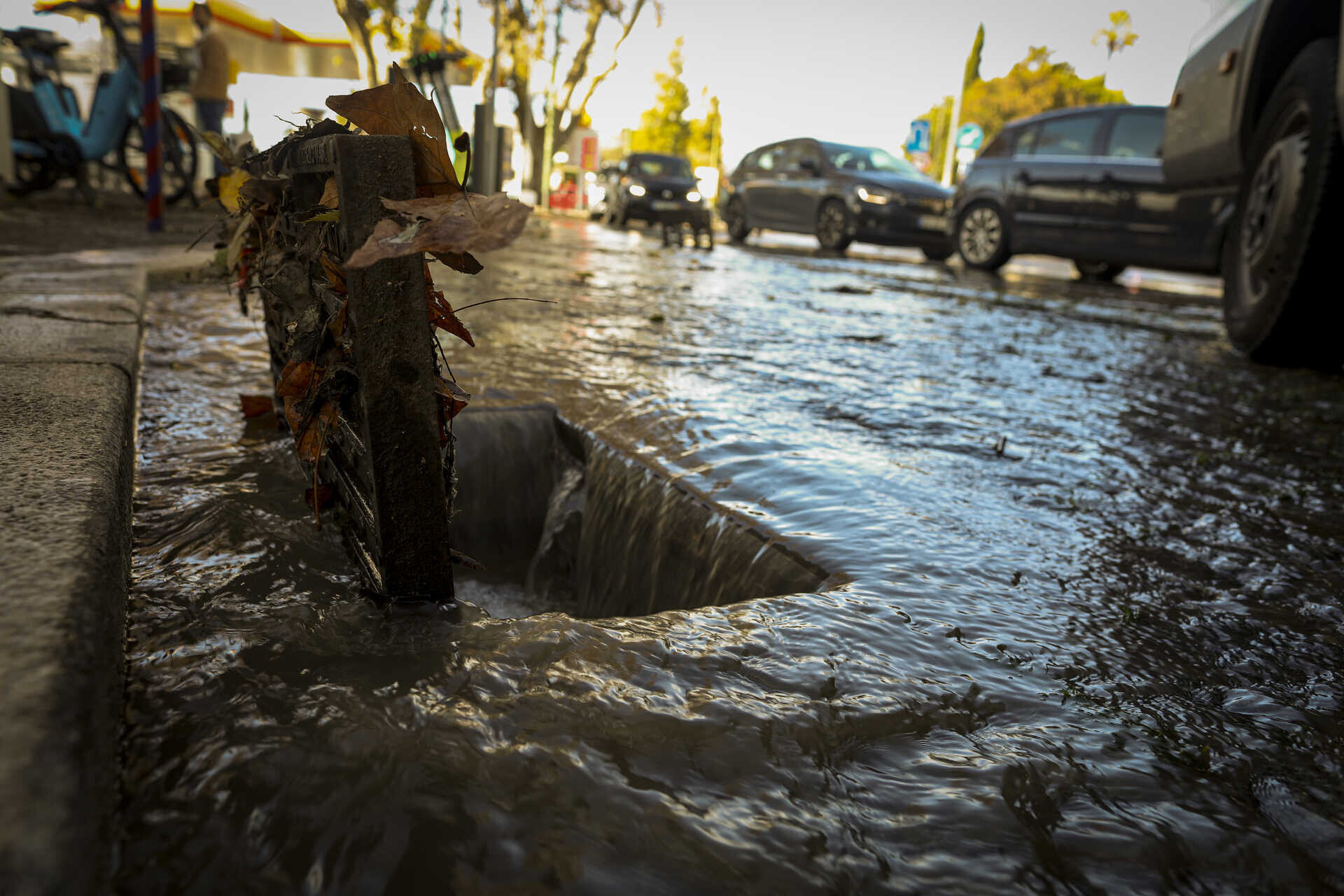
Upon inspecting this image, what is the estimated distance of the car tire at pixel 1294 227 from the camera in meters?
3.56

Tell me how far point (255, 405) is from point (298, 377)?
119 cm

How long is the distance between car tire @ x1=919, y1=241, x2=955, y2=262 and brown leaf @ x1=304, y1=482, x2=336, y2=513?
11515 mm

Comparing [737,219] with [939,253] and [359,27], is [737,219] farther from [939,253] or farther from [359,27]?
[359,27]

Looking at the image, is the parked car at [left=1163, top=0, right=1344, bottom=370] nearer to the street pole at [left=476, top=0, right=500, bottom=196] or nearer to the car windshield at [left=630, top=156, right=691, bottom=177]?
the street pole at [left=476, top=0, right=500, bottom=196]

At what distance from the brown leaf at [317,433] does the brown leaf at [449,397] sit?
0.15m

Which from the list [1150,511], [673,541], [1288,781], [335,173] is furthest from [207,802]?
[1150,511]

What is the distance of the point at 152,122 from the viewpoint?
27.5ft

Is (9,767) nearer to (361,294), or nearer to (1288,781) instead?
(361,294)

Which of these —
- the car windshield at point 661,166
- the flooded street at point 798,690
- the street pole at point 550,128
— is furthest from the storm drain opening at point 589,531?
the street pole at point 550,128

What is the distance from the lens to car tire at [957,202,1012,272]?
10.1 metres

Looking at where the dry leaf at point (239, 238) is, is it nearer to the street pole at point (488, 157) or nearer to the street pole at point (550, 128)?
the street pole at point (488, 157)

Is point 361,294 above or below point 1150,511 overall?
above

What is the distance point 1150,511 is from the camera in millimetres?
2029

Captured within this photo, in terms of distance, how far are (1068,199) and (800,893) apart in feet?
30.7
